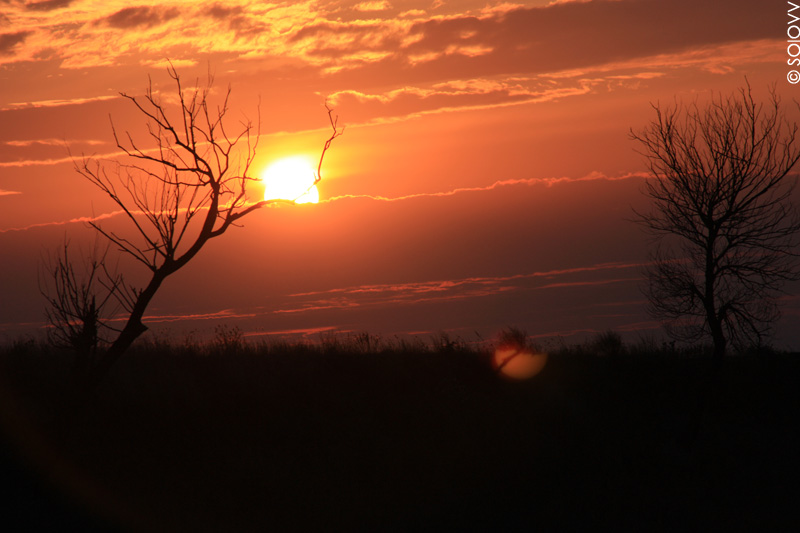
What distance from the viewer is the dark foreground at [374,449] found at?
1340 centimetres

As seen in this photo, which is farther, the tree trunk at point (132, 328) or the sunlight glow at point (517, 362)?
the sunlight glow at point (517, 362)

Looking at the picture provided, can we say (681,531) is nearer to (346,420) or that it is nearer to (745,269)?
(745,269)

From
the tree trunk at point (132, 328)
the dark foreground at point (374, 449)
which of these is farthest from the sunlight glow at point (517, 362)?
the tree trunk at point (132, 328)

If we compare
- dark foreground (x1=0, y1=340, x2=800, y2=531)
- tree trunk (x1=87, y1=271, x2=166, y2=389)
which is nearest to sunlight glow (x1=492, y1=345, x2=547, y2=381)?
dark foreground (x1=0, y1=340, x2=800, y2=531)

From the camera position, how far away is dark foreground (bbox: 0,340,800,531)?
13.4 meters

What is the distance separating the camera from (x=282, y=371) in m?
19.9

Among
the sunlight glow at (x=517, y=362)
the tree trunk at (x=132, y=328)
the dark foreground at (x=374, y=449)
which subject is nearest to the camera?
the tree trunk at (x=132, y=328)

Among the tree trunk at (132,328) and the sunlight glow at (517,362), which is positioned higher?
the tree trunk at (132,328)

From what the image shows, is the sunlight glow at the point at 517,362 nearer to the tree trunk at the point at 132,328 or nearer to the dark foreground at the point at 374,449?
the dark foreground at the point at 374,449

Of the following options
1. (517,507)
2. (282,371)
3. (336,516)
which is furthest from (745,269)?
(282,371)

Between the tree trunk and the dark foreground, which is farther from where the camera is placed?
the dark foreground

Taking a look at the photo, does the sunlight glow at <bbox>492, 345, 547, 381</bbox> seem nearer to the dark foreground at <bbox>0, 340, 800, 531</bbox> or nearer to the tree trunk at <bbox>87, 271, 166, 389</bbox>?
the dark foreground at <bbox>0, 340, 800, 531</bbox>

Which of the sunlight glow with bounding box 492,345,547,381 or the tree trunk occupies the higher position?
the tree trunk

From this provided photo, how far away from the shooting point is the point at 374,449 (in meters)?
16.3
